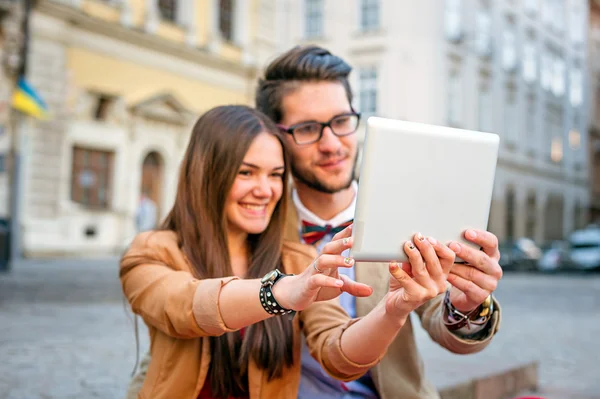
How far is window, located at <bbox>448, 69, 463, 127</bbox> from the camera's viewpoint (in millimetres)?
24609

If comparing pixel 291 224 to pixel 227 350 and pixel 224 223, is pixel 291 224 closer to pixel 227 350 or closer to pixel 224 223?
pixel 224 223

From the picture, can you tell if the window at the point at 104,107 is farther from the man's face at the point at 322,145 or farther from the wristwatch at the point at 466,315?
the wristwatch at the point at 466,315

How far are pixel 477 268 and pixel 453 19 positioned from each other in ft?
80.8

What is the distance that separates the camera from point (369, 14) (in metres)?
23.2

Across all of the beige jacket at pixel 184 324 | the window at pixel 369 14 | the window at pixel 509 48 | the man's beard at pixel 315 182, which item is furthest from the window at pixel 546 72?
the beige jacket at pixel 184 324

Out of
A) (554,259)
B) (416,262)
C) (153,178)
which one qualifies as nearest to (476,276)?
(416,262)

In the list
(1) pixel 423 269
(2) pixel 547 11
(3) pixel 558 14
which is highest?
(3) pixel 558 14

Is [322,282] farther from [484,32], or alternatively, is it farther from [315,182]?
[484,32]

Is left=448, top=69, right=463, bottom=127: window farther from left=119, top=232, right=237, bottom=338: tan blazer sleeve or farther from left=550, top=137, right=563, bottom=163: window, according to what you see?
left=119, top=232, right=237, bottom=338: tan blazer sleeve

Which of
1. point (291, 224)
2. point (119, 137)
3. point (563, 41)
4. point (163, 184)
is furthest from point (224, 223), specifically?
point (563, 41)

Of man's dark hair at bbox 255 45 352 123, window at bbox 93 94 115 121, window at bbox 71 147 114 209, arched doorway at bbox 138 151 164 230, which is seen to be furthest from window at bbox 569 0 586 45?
man's dark hair at bbox 255 45 352 123

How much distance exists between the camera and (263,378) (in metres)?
1.93

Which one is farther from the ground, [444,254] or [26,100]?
[26,100]

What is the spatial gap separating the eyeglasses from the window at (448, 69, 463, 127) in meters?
22.7
